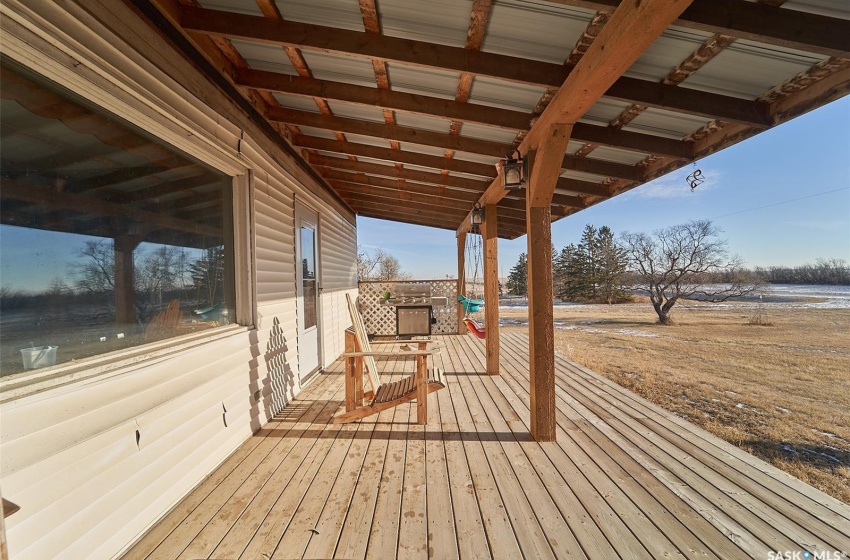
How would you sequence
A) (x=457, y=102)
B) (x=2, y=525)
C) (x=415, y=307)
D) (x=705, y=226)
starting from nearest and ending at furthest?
(x=2, y=525)
(x=457, y=102)
(x=415, y=307)
(x=705, y=226)

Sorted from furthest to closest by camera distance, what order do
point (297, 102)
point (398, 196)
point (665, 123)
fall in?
point (398, 196) → point (297, 102) → point (665, 123)

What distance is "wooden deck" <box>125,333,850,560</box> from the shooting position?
160 centimetres

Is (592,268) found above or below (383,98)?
below

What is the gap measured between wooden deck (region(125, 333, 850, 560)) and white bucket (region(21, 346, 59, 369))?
96cm

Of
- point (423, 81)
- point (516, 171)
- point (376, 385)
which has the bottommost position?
point (376, 385)

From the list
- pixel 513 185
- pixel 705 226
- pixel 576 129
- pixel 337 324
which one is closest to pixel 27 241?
pixel 513 185

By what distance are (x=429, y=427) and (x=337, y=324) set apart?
3.26 meters

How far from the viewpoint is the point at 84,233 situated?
1.47m

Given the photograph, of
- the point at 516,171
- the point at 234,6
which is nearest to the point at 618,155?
the point at 516,171

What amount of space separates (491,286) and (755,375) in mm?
7070

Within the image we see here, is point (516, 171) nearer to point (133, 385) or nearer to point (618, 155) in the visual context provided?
point (618, 155)

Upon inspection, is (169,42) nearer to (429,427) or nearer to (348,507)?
(348,507)

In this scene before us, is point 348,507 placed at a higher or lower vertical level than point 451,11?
lower

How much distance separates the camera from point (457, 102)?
105 inches
